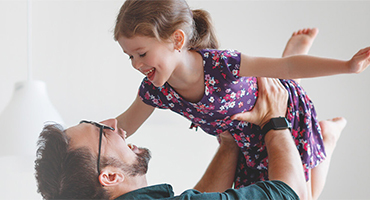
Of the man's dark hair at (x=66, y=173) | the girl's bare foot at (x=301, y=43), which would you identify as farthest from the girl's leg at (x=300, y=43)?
the man's dark hair at (x=66, y=173)

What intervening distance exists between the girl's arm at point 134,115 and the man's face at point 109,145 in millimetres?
264

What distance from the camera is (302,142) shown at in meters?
1.48

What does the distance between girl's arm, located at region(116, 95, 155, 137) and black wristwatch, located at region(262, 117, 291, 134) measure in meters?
0.45

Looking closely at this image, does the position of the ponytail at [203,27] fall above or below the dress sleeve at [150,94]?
above

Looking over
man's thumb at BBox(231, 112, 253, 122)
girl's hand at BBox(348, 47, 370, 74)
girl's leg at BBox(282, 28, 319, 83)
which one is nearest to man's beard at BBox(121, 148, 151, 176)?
man's thumb at BBox(231, 112, 253, 122)

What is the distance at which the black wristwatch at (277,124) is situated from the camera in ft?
4.48

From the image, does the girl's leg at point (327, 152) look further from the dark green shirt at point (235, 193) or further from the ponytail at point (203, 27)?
the ponytail at point (203, 27)

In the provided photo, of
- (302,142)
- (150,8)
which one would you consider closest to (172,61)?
(150,8)

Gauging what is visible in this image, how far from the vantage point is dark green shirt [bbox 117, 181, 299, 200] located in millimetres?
1000

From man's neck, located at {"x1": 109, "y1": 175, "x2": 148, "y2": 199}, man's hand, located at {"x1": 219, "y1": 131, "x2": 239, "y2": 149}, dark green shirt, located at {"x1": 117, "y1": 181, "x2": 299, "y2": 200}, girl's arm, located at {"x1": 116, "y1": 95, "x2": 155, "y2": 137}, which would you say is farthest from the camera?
man's hand, located at {"x1": 219, "y1": 131, "x2": 239, "y2": 149}

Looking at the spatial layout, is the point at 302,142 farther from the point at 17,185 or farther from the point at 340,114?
the point at 17,185

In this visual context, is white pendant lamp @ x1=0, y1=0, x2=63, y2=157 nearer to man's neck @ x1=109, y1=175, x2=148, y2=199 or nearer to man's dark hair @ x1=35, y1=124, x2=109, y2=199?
man's dark hair @ x1=35, y1=124, x2=109, y2=199

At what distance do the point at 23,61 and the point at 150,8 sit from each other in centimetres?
131

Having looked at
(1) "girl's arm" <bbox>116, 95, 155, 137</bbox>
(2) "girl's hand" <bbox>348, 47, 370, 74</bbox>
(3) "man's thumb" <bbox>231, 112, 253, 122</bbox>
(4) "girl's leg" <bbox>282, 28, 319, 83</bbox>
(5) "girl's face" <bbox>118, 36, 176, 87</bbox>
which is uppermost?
(4) "girl's leg" <bbox>282, 28, 319, 83</bbox>
